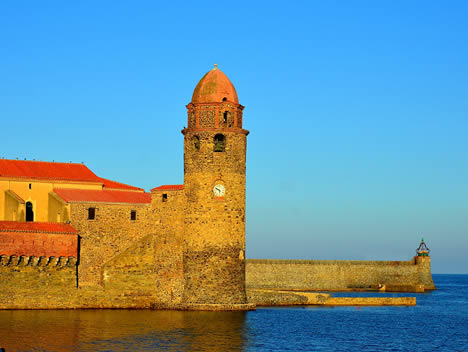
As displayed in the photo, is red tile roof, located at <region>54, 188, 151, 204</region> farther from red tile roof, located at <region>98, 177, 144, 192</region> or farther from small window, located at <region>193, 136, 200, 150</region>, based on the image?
small window, located at <region>193, 136, 200, 150</region>

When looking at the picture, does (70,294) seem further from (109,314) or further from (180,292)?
(180,292)

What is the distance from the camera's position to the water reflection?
30.1 m

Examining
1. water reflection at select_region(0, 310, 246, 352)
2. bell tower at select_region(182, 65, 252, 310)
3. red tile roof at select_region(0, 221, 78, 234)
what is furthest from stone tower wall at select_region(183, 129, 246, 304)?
red tile roof at select_region(0, 221, 78, 234)

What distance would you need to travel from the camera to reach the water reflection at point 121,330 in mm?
30109

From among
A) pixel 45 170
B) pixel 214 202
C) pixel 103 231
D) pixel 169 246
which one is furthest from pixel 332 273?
pixel 45 170

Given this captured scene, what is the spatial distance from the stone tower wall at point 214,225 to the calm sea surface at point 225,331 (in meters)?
1.47

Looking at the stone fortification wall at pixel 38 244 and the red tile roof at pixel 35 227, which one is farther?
the red tile roof at pixel 35 227

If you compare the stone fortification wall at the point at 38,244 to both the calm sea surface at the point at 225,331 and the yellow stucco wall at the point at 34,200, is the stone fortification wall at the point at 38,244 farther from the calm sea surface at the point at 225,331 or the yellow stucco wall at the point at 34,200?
the calm sea surface at the point at 225,331

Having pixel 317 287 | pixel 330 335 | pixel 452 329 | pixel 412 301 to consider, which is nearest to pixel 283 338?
pixel 330 335

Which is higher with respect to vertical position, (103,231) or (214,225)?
(214,225)

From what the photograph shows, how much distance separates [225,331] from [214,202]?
358 inches

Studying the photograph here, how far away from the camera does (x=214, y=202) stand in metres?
41.9

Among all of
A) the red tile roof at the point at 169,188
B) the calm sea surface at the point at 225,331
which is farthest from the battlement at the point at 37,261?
the red tile roof at the point at 169,188

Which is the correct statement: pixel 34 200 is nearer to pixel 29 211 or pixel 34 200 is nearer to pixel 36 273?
pixel 29 211
